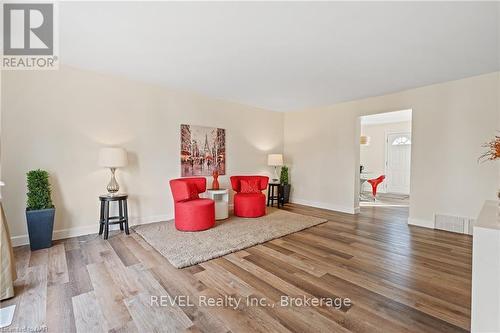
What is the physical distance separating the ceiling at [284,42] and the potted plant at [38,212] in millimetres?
1657

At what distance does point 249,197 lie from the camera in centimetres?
439

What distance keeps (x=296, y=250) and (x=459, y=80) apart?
150 inches

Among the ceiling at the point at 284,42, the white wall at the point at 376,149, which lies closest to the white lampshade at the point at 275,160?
the ceiling at the point at 284,42

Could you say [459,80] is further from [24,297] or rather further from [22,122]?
[22,122]

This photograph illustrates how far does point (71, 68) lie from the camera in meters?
3.28

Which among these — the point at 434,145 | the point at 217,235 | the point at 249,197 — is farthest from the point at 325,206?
the point at 217,235

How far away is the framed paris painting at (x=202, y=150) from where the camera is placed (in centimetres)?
440

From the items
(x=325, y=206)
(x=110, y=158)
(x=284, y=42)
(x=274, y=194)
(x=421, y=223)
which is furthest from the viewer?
(x=274, y=194)

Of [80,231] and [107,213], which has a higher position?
[107,213]

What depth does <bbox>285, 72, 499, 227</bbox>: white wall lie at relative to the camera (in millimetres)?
3410

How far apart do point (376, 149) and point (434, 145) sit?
183 inches

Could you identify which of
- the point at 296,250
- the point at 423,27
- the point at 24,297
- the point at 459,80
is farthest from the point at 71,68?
the point at 459,80

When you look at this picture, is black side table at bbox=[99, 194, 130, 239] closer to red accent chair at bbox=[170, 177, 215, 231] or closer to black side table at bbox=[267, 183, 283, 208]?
red accent chair at bbox=[170, 177, 215, 231]

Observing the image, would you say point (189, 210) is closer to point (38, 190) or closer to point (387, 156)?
point (38, 190)
